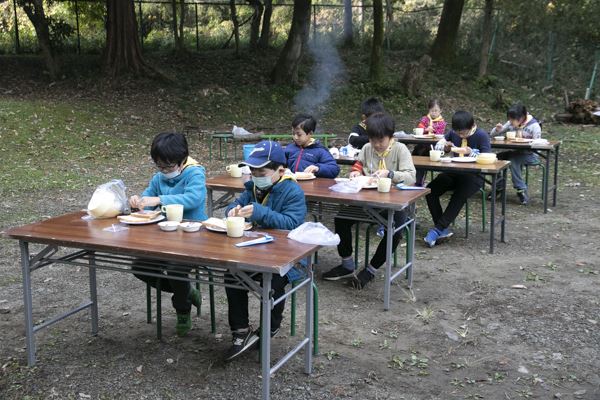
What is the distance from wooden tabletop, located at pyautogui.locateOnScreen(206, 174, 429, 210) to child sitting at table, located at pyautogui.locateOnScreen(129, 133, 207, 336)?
105cm

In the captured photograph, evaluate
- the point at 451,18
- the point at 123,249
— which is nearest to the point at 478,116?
the point at 451,18

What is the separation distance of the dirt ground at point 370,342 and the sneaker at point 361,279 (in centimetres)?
8

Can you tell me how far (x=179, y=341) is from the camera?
4.33 meters

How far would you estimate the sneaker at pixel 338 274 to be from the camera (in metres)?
5.60

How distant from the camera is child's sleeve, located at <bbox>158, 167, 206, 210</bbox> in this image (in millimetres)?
4066

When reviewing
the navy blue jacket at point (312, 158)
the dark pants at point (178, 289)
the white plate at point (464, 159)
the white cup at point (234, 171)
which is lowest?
the dark pants at point (178, 289)

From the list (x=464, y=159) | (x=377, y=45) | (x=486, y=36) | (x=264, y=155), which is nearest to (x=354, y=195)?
(x=264, y=155)

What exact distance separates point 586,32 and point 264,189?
1934 centimetres

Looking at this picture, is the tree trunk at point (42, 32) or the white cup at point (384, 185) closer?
the white cup at point (384, 185)

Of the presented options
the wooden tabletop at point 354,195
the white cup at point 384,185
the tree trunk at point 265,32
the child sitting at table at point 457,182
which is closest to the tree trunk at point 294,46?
the tree trunk at point 265,32

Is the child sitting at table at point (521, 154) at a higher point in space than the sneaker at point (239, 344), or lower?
higher

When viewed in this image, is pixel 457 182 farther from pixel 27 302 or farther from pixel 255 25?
pixel 255 25

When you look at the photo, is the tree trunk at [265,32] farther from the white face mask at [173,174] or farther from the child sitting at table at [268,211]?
the child sitting at table at [268,211]

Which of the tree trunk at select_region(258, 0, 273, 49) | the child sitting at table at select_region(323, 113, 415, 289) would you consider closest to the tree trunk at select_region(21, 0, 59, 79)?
the tree trunk at select_region(258, 0, 273, 49)
